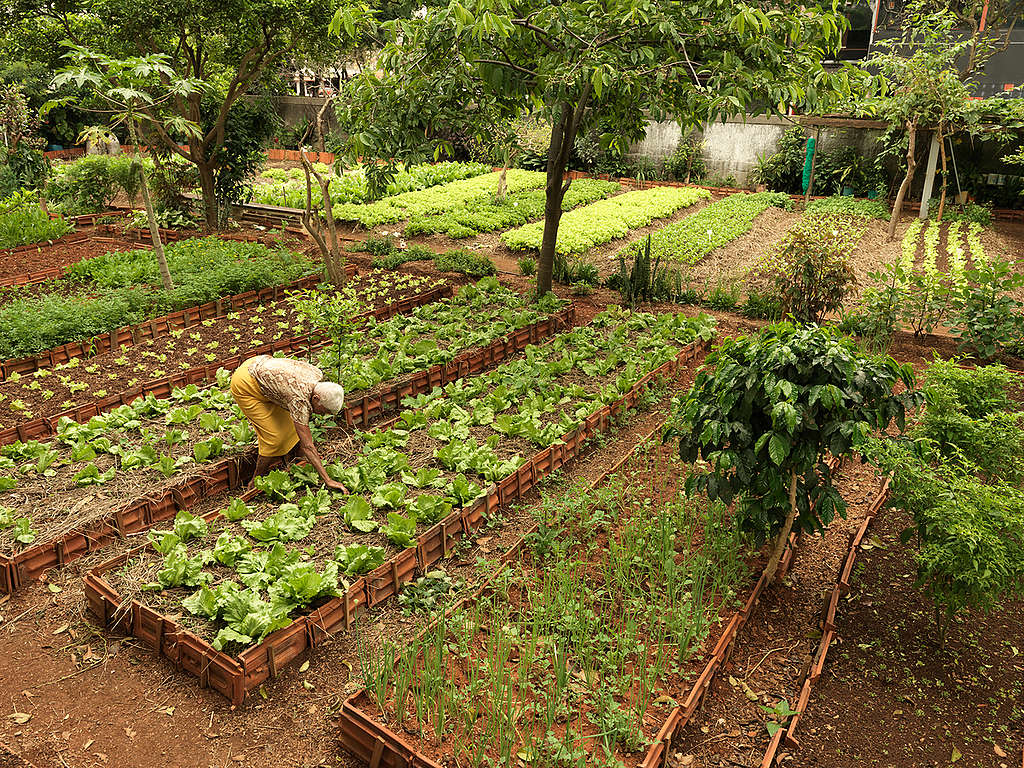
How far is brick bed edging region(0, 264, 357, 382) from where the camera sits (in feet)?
27.6

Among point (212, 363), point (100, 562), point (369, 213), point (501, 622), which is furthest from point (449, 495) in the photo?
point (369, 213)

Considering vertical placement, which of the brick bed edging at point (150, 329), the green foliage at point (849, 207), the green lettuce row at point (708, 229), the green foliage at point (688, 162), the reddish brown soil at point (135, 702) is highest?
the green foliage at point (688, 162)

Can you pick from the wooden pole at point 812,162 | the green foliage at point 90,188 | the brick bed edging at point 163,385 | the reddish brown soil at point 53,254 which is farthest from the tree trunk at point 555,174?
the wooden pole at point 812,162

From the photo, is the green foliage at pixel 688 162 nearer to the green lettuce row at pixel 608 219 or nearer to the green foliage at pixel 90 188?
the green lettuce row at pixel 608 219

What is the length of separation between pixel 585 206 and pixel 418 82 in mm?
11467

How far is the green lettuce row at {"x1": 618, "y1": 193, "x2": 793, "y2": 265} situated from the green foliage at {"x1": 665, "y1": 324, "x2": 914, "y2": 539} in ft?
23.2

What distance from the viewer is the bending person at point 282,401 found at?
5711mm

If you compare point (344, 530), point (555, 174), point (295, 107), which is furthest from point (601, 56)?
point (295, 107)

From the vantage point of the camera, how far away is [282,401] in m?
5.79

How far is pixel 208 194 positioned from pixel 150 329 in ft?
22.2

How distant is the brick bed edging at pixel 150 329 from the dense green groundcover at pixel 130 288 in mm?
95

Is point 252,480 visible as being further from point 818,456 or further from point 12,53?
point 12,53

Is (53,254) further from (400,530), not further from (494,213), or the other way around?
(400,530)

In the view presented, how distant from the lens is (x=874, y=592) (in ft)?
17.4
